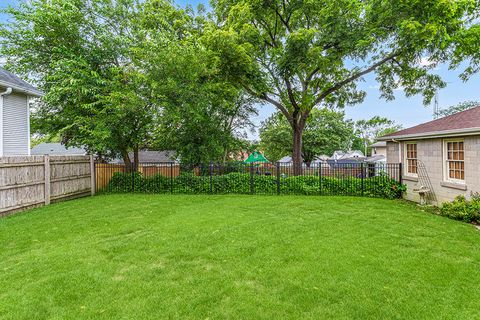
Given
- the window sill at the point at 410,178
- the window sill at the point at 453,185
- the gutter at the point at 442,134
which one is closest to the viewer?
the gutter at the point at 442,134

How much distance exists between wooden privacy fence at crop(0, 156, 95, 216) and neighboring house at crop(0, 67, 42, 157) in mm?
1702

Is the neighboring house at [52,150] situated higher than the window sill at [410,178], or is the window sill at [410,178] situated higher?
the neighboring house at [52,150]

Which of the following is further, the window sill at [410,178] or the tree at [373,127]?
the tree at [373,127]

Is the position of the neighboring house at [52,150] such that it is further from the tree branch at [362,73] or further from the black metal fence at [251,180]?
the tree branch at [362,73]

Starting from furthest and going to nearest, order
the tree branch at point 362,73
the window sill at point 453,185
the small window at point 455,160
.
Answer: the tree branch at point 362,73 → the small window at point 455,160 → the window sill at point 453,185

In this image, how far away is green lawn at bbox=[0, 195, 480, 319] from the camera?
2.75 metres

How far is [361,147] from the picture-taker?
5828cm

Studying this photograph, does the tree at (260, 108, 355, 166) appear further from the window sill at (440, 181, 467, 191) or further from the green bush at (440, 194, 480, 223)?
the green bush at (440, 194, 480, 223)

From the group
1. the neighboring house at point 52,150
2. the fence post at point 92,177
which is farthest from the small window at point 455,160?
the neighboring house at point 52,150

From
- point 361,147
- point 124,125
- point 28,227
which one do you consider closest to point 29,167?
point 28,227

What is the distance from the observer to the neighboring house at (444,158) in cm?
704

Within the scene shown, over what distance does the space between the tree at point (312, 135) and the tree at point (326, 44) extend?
14184mm

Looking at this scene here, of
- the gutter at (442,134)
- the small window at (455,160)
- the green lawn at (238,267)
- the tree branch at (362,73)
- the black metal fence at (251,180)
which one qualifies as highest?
the tree branch at (362,73)

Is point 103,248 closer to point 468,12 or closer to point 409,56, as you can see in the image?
point 409,56
